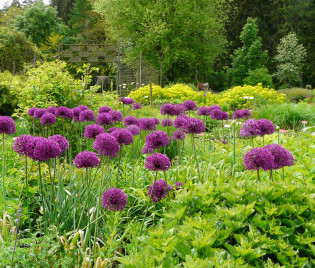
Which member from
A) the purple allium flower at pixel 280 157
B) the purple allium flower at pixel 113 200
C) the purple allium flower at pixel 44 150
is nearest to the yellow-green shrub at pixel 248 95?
the purple allium flower at pixel 280 157

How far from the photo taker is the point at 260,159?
1.74 meters

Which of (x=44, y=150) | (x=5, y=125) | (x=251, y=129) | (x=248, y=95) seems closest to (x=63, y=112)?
(x=5, y=125)

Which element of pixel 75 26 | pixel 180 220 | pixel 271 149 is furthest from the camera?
pixel 75 26

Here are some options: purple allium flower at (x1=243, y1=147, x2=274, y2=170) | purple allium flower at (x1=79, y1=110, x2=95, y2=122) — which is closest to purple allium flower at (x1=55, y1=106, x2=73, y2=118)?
purple allium flower at (x1=79, y1=110, x2=95, y2=122)

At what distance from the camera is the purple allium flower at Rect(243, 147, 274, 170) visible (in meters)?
1.74

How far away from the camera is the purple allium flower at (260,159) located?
174 cm

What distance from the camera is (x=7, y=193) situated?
253 cm

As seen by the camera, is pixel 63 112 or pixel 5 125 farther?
pixel 63 112

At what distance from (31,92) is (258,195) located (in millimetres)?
4623

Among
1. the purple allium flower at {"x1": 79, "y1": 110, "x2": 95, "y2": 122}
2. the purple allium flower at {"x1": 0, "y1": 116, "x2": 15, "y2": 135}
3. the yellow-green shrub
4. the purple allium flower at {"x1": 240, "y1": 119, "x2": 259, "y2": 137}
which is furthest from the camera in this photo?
the yellow-green shrub

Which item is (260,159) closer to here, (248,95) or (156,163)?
(156,163)

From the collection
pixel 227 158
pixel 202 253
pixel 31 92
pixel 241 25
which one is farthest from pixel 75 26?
pixel 202 253

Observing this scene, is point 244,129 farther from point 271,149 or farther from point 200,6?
point 200,6

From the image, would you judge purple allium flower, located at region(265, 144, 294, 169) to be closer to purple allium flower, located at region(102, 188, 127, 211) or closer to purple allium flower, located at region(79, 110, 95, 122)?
purple allium flower, located at region(102, 188, 127, 211)
